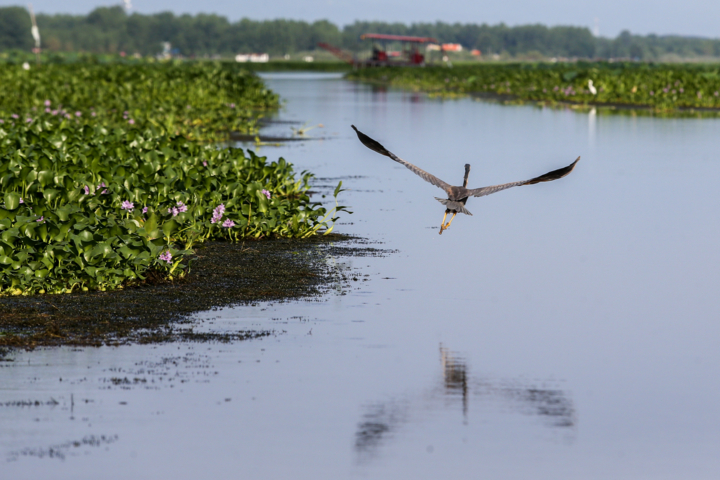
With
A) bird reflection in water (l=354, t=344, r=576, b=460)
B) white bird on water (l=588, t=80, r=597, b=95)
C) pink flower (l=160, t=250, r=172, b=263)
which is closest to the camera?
bird reflection in water (l=354, t=344, r=576, b=460)

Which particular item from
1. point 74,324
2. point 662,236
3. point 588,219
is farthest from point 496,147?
point 74,324

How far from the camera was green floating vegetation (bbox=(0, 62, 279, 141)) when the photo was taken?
23844mm

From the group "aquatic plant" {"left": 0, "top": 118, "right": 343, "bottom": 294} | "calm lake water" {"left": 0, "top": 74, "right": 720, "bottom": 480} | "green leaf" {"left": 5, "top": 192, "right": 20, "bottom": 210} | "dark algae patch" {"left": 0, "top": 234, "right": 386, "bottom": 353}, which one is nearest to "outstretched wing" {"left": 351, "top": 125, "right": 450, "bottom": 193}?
"calm lake water" {"left": 0, "top": 74, "right": 720, "bottom": 480}

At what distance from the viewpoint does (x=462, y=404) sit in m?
6.36

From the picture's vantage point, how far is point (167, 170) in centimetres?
1175

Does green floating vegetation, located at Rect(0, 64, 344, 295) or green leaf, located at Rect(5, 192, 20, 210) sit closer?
green floating vegetation, located at Rect(0, 64, 344, 295)

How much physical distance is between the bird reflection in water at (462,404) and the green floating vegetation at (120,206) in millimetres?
3444

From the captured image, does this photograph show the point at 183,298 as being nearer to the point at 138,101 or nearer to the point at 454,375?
the point at 454,375

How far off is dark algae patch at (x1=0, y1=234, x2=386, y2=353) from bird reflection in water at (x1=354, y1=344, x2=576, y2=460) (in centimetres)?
177

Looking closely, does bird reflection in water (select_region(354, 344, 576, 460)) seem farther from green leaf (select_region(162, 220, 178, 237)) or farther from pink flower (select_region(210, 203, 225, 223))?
pink flower (select_region(210, 203, 225, 223))

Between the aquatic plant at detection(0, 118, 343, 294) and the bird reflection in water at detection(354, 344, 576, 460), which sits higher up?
the aquatic plant at detection(0, 118, 343, 294)

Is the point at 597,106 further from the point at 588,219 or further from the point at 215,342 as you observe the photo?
the point at 215,342

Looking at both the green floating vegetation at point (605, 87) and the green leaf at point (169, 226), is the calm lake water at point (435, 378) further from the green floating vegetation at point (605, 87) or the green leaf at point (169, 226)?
the green floating vegetation at point (605, 87)

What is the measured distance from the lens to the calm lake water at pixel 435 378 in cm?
545
